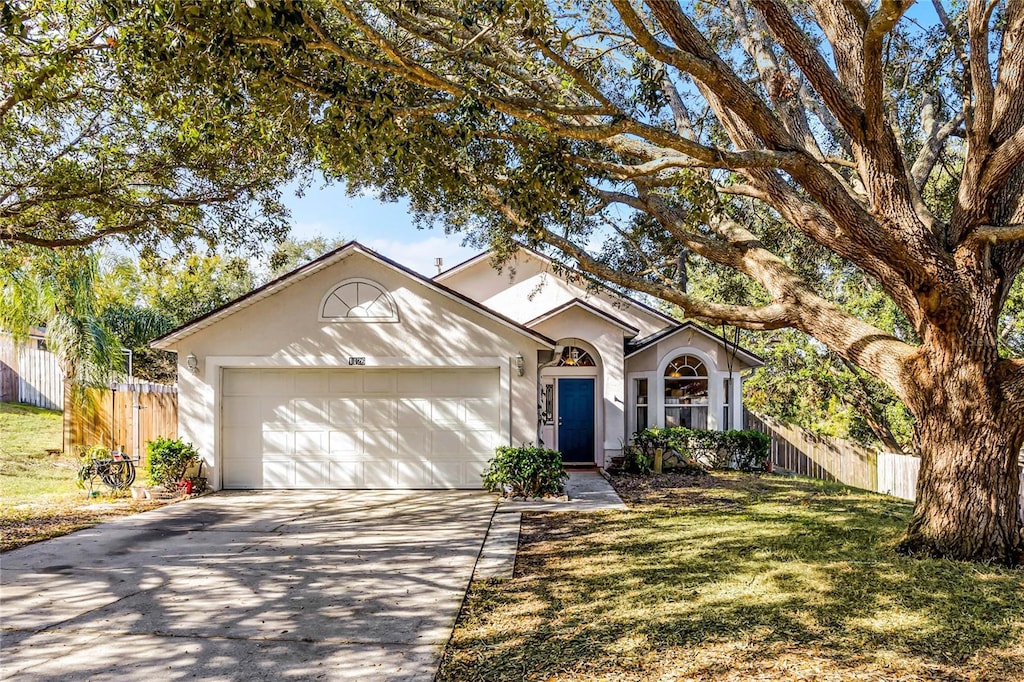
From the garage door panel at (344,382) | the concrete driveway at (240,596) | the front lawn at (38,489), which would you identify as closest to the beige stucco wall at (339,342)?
the garage door panel at (344,382)

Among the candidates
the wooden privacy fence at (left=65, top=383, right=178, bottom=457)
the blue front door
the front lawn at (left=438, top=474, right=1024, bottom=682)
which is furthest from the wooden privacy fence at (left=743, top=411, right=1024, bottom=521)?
the wooden privacy fence at (left=65, top=383, right=178, bottom=457)

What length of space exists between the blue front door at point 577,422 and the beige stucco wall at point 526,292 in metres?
2.80

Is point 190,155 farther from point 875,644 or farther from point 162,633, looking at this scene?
point 875,644

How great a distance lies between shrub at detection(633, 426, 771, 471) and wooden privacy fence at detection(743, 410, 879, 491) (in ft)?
7.69

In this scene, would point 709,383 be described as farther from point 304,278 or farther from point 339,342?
point 304,278

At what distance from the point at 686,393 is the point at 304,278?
10095 millimetres

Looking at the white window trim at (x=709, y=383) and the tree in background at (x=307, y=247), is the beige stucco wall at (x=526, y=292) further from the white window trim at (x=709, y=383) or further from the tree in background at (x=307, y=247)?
the tree in background at (x=307, y=247)

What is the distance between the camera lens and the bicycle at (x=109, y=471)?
12.1m

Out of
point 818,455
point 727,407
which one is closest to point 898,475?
point 818,455

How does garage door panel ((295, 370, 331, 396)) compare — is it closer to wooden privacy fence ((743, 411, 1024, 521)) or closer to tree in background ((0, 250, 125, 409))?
tree in background ((0, 250, 125, 409))

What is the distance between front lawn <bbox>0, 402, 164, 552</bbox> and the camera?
979 cm

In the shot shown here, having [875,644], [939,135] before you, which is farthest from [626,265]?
[875,644]

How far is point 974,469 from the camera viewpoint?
7.29 m

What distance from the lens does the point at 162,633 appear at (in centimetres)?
549
